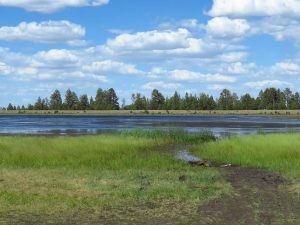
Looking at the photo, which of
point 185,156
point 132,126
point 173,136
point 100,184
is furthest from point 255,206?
point 132,126

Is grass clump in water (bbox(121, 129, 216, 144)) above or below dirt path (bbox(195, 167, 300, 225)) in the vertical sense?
above

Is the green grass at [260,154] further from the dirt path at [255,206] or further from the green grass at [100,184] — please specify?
the green grass at [100,184]

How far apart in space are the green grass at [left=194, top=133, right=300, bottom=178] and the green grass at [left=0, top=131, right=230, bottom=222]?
3657 mm

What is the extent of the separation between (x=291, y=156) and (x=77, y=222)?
18737 mm


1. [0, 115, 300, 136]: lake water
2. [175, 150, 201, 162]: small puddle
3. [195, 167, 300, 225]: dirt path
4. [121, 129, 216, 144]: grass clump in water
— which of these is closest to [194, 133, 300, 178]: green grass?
[175, 150, 201, 162]: small puddle

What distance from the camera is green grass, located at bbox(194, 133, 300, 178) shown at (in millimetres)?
25828

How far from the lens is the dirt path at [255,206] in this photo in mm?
14492

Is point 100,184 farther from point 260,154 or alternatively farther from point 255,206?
point 260,154

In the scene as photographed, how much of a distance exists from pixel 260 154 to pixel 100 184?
14.3 meters

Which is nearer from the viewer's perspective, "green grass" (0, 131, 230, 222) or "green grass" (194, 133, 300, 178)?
"green grass" (0, 131, 230, 222)

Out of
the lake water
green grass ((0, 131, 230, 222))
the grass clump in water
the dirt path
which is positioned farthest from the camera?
the lake water

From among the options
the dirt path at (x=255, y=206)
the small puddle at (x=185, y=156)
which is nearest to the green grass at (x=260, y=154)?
the small puddle at (x=185, y=156)

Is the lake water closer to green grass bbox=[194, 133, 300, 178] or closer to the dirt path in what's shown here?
green grass bbox=[194, 133, 300, 178]

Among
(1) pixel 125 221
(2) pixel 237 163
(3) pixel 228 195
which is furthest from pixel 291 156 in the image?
(1) pixel 125 221
